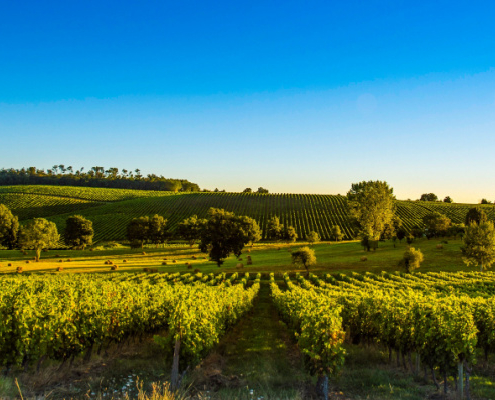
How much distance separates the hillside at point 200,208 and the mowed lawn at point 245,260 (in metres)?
30.6

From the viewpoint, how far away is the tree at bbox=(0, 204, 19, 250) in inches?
3051

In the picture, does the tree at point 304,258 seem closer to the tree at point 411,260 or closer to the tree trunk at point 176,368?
the tree at point 411,260

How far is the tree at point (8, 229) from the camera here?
77500mm

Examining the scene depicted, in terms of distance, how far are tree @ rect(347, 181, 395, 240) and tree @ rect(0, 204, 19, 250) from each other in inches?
3141

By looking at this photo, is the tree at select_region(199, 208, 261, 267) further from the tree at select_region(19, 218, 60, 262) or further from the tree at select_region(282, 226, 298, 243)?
the tree at select_region(282, 226, 298, 243)

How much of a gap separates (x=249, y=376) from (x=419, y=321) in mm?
7951

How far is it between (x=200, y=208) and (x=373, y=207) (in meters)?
77.9

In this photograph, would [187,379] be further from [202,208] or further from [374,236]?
[202,208]

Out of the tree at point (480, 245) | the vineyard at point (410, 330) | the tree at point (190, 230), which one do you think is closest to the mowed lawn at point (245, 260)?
the tree at point (480, 245)

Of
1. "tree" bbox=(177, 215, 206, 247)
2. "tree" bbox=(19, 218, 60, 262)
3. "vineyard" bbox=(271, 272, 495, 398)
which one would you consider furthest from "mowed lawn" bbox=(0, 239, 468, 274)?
"vineyard" bbox=(271, 272, 495, 398)

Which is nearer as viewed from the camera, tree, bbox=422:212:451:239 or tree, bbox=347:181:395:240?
tree, bbox=347:181:395:240

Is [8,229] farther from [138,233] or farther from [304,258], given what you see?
[304,258]

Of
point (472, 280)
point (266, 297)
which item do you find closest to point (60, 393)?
point (266, 297)

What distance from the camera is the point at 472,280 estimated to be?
39.8 metres
